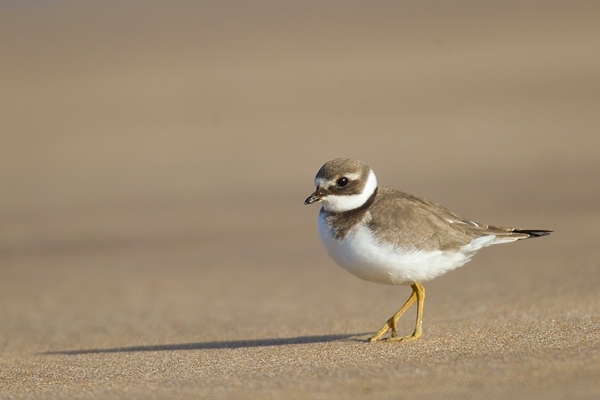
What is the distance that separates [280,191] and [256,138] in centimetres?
337

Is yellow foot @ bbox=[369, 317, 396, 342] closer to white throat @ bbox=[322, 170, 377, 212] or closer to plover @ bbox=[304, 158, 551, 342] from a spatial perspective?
plover @ bbox=[304, 158, 551, 342]

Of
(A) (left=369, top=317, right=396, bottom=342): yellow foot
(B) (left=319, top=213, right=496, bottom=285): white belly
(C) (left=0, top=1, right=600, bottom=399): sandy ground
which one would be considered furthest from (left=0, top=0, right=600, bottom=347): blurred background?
(B) (left=319, top=213, right=496, bottom=285): white belly

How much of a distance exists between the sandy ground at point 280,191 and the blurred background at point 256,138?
0.07m

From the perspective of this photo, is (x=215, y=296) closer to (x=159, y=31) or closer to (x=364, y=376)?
(x=364, y=376)

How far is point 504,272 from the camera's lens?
887 cm

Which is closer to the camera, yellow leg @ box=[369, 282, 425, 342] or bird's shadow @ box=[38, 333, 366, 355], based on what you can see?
yellow leg @ box=[369, 282, 425, 342]

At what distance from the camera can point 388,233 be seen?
571cm

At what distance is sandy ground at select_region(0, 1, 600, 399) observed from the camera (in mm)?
5211

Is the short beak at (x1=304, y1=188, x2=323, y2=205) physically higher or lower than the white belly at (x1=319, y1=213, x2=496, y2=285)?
higher

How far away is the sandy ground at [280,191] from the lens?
521 cm

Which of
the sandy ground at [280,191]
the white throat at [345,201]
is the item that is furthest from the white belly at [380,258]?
the sandy ground at [280,191]

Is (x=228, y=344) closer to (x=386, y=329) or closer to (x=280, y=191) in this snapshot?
(x=386, y=329)

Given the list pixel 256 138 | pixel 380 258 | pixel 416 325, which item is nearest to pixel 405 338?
pixel 416 325

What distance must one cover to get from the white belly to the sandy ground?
527mm
